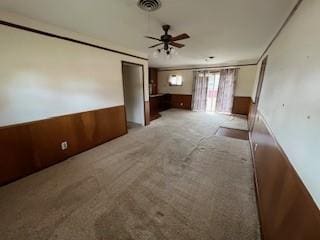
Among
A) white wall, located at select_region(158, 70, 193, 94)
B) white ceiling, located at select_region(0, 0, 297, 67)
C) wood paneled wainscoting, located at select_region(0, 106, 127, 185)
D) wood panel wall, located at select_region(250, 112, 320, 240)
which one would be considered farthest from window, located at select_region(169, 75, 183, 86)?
wood panel wall, located at select_region(250, 112, 320, 240)

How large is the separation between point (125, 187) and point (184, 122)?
3.57 meters

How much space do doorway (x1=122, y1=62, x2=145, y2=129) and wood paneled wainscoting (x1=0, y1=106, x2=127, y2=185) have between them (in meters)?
1.37

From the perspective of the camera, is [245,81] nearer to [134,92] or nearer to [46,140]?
[134,92]

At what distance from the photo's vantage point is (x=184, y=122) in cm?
516

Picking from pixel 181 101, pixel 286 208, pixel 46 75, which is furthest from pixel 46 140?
pixel 181 101

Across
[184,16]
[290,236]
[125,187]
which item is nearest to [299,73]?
[290,236]

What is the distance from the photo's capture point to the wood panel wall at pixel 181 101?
7.47 metres

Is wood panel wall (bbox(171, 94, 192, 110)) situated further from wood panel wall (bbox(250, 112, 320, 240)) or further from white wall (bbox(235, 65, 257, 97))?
wood panel wall (bbox(250, 112, 320, 240))

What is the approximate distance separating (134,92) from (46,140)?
2.78 m

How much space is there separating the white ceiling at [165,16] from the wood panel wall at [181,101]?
4662mm

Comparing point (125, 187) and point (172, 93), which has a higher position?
point (172, 93)

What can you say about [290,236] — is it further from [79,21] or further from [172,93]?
[172,93]

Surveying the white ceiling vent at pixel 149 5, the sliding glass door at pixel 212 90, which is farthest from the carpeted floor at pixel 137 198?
the sliding glass door at pixel 212 90

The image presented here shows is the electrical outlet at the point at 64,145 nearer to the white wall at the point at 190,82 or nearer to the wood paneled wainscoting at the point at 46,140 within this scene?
the wood paneled wainscoting at the point at 46,140
